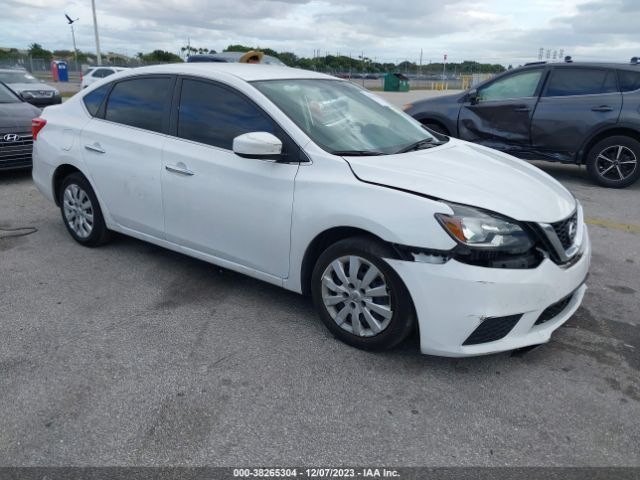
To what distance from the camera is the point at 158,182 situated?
13.2 feet

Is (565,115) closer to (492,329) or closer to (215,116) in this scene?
(215,116)

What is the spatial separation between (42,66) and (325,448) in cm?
5459

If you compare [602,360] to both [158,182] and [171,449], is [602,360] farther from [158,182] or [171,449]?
[158,182]

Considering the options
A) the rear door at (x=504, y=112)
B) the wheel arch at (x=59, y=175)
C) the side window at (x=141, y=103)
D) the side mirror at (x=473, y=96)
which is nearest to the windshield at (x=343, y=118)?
the side window at (x=141, y=103)

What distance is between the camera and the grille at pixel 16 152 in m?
7.21

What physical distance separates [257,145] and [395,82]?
35.5 meters

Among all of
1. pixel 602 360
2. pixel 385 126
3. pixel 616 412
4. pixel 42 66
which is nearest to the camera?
pixel 616 412

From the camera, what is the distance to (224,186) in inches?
143

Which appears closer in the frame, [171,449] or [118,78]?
[171,449]

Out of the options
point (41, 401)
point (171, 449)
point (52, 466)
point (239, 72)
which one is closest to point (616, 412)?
point (171, 449)

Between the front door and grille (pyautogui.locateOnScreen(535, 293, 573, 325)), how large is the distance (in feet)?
5.07

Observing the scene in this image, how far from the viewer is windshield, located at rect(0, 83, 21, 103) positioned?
324 inches

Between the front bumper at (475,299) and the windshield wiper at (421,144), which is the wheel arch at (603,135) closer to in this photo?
the windshield wiper at (421,144)

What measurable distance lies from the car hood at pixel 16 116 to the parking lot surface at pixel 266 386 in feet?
12.6
